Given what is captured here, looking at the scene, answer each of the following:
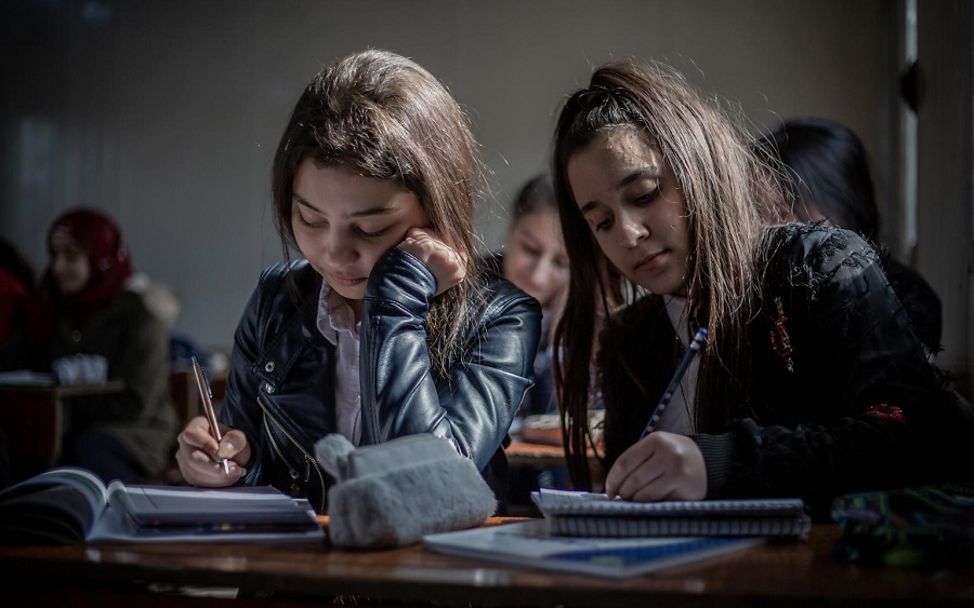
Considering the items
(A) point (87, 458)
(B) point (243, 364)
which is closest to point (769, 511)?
(B) point (243, 364)

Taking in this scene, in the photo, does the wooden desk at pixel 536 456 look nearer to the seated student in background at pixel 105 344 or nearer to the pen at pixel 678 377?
the pen at pixel 678 377

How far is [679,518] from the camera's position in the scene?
42.2 inches

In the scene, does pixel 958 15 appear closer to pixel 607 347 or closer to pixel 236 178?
pixel 607 347

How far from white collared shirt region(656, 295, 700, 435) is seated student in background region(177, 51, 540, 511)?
0.23 m

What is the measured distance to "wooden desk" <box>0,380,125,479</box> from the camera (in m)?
3.91

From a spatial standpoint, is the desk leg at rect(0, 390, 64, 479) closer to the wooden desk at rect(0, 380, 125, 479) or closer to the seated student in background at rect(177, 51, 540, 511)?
the wooden desk at rect(0, 380, 125, 479)

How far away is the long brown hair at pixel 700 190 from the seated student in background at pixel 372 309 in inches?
7.0

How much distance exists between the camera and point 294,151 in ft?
4.82

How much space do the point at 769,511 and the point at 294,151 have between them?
31.8 inches

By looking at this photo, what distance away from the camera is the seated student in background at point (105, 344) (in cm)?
416

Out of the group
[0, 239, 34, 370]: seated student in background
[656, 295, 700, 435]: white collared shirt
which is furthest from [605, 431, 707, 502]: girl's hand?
[0, 239, 34, 370]: seated student in background

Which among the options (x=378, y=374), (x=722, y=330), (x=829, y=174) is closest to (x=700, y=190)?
(x=722, y=330)

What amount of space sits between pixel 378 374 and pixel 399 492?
32 centimetres

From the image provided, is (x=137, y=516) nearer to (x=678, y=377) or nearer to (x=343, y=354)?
(x=343, y=354)
